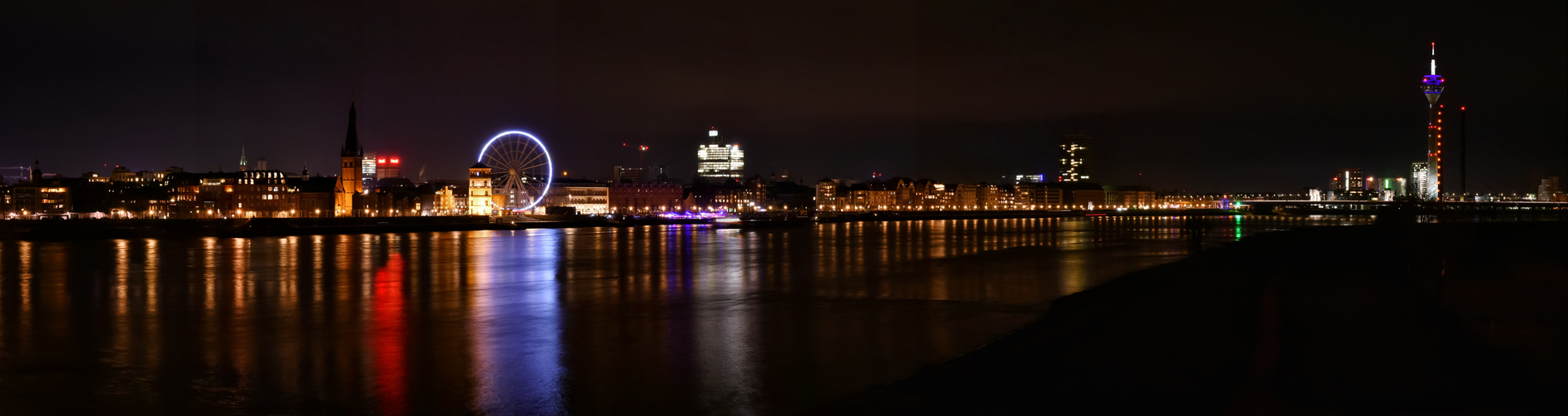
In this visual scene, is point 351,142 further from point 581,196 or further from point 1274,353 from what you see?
point 1274,353

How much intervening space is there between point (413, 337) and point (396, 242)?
3956cm

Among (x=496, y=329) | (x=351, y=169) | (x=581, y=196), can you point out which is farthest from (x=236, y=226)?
(x=581, y=196)

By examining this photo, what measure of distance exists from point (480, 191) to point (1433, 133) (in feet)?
342

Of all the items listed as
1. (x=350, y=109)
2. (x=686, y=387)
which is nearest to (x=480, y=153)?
(x=350, y=109)

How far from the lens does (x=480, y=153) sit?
80.5m

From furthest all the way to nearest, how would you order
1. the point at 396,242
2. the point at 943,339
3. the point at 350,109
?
the point at 350,109, the point at 396,242, the point at 943,339

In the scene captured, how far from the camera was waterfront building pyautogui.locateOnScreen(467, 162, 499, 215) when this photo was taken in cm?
8544

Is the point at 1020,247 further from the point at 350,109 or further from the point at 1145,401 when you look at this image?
the point at 350,109

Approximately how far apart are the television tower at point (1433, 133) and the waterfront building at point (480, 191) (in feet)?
306

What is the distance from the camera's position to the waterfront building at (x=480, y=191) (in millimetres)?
85438

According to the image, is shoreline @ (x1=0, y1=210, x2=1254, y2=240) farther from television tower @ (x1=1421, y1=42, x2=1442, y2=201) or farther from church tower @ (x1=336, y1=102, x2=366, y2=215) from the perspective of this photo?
television tower @ (x1=1421, y1=42, x2=1442, y2=201)

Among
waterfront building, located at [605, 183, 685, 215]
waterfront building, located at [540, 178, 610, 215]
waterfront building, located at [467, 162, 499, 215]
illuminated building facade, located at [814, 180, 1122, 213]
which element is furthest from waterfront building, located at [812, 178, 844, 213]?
waterfront building, located at [467, 162, 499, 215]

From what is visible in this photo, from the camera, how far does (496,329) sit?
48.2 ft

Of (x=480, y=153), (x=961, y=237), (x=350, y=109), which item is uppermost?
(x=350, y=109)
